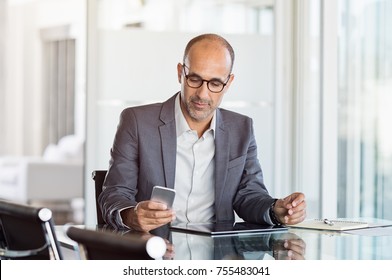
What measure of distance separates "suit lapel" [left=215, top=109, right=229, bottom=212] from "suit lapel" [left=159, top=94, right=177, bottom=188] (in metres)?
0.16

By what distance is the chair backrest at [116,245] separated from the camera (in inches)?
60.4

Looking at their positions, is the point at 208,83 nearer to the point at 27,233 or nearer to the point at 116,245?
the point at 27,233

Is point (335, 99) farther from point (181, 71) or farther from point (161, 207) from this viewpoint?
point (161, 207)

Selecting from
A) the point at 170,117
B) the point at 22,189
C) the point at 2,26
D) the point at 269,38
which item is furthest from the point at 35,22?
the point at 170,117

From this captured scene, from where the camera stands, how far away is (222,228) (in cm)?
267

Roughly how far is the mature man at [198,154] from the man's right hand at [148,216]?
0.23 m

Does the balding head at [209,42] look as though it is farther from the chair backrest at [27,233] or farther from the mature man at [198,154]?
the chair backrest at [27,233]

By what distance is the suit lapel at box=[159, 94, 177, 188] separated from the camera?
303 centimetres

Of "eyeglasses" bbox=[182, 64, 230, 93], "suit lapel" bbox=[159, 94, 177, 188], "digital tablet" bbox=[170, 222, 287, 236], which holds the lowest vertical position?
"digital tablet" bbox=[170, 222, 287, 236]

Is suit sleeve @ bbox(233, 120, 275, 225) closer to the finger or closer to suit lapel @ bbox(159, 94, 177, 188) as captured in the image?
the finger

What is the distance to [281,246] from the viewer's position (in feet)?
7.73

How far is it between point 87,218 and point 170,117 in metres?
2.41

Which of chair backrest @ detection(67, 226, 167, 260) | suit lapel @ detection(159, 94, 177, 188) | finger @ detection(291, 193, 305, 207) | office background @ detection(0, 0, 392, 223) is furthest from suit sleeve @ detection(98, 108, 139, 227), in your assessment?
office background @ detection(0, 0, 392, 223)

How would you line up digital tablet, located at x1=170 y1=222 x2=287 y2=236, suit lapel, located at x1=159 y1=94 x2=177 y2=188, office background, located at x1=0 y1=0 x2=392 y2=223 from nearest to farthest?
digital tablet, located at x1=170 y1=222 x2=287 y2=236 < suit lapel, located at x1=159 y1=94 x2=177 y2=188 < office background, located at x1=0 y1=0 x2=392 y2=223
